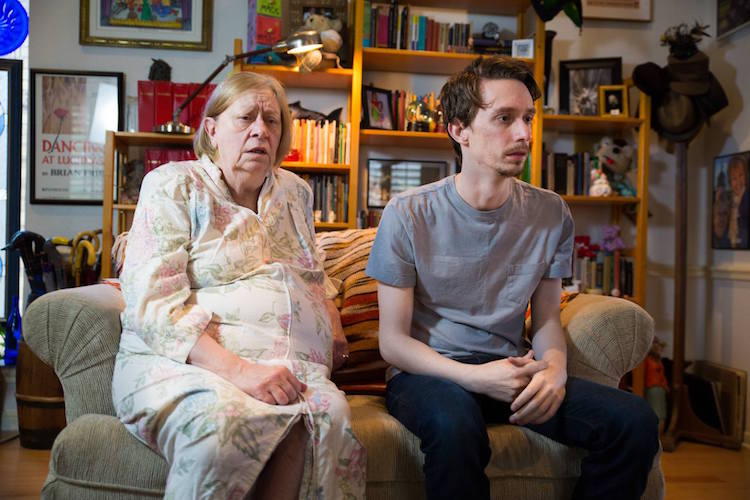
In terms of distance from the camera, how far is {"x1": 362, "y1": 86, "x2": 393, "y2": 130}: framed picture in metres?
3.49

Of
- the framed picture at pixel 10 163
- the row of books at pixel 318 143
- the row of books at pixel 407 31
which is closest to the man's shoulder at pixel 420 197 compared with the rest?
the row of books at pixel 318 143

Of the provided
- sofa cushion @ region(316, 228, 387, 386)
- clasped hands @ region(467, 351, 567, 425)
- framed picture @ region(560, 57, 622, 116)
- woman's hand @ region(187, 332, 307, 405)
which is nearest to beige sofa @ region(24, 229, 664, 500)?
clasped hands @ region(467, 351, 567, 425)

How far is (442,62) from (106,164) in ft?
5.77

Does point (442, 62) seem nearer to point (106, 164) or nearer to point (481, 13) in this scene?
point (481, 13)

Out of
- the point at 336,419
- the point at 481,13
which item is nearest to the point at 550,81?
the point at 481,13

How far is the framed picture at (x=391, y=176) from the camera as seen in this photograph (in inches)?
145

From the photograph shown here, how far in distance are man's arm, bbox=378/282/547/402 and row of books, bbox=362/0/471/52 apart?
2.20 meters

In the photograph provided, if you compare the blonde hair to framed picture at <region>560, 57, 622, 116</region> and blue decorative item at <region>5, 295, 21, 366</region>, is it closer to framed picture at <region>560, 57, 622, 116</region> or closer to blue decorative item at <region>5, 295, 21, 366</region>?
blue decorative item at <region>5, 295, 21, 366</region>

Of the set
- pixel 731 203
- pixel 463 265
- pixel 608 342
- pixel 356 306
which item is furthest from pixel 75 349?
pixel 731 203

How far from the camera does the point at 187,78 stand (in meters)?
3.58

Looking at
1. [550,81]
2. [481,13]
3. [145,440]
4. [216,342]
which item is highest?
[481,13]

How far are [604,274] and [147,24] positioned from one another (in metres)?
2.80

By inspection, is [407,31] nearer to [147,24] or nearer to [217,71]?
[217,71]

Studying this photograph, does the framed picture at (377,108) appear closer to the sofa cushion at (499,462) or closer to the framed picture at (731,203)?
the framed picture at (731,203)
